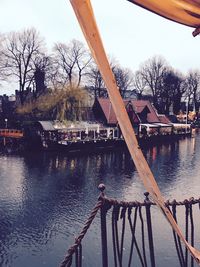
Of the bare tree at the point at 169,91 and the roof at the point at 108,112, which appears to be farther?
the bare tree at the point at 169,91

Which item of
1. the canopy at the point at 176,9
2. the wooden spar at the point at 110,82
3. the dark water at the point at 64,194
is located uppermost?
the canopy at the point at 176,9

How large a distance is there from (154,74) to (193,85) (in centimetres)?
1180

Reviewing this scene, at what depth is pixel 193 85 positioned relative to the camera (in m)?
76.4

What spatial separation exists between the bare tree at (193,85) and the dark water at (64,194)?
45.9 metres

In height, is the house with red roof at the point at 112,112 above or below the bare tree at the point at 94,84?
below

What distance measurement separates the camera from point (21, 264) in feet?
32.3

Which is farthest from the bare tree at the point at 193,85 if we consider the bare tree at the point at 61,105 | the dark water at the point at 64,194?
the dark water at the point at 64,194

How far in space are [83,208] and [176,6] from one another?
1383 cm

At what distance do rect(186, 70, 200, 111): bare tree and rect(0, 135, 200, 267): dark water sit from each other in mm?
45913

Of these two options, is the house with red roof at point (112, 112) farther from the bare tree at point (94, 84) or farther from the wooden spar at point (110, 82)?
the wooden spar at point (110, 82)

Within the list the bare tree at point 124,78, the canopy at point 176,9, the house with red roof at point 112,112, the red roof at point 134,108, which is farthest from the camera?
the bare tree at point 124,78

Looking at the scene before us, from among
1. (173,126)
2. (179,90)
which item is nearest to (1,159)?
(173,126)

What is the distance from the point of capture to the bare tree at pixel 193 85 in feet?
247

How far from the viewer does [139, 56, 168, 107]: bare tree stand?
69.2m
